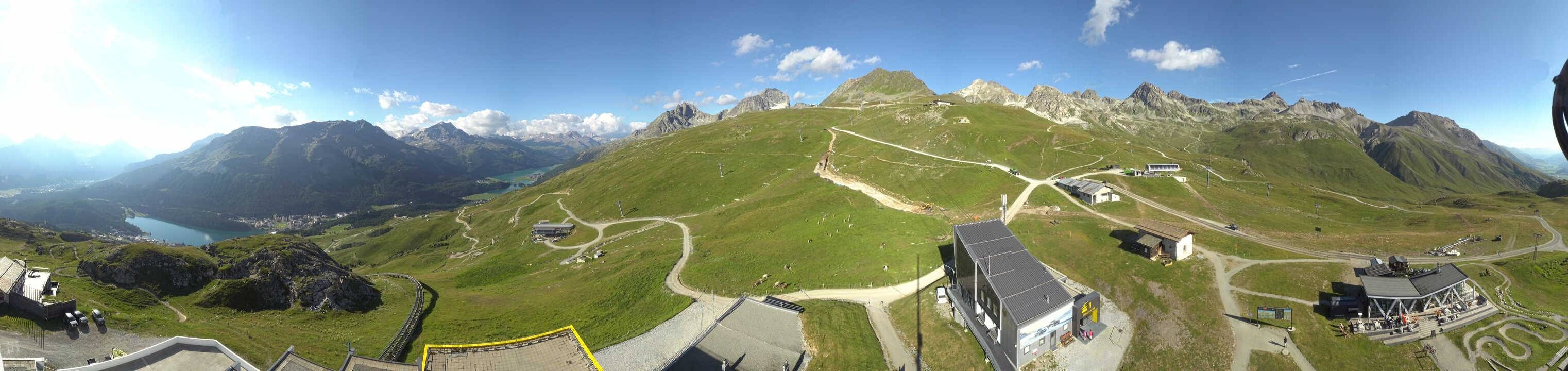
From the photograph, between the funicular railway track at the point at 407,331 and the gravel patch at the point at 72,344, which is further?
the funicular railway track at the point at 407,331

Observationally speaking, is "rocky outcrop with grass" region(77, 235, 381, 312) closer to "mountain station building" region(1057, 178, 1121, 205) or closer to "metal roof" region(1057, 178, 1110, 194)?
"mountain station building" region(1057, 178, 1121, 205)

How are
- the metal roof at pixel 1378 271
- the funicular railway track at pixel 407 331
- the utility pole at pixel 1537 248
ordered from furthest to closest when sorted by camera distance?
1. the utility pole at pixel 1537 248
2. the metal roof at pixel 1378 271
3. the funicular railway track at pixel 407 331

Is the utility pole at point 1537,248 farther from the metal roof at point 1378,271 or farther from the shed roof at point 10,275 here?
the shed roof at point 10,275

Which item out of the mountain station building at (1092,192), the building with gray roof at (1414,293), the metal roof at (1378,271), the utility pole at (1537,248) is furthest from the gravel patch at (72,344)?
the utility pole at (1537,248)

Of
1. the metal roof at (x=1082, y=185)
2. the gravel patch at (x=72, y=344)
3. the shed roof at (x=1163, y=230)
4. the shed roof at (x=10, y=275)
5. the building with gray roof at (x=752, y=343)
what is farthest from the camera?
the metal roof at (x=1082, y=185)

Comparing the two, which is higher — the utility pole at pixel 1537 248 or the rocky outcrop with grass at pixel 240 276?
the rocky outcrop with grass at pixel 240 276

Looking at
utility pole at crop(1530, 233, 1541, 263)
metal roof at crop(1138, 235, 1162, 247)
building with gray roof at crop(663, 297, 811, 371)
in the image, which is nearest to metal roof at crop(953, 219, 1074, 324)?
metal roof at crop(1138, 235, 1162, 247)

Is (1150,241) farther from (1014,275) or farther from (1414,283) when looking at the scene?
(1014,275)

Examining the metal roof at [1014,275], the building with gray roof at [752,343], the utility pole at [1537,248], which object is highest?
the metal roof at [1014,275]

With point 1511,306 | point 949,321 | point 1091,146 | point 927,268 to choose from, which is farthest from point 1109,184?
point 949,321
